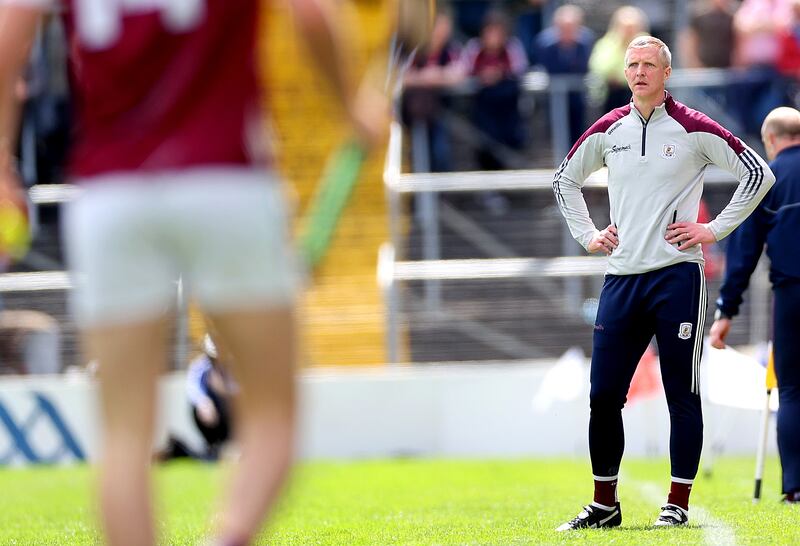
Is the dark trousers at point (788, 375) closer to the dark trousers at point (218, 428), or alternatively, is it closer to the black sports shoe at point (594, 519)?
the black sports shoe at point (594, 519)

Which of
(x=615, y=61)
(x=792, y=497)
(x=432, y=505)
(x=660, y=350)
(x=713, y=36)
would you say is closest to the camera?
(x=660, y=350)

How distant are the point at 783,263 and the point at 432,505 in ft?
8.34

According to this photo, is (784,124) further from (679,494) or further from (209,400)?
(209,400)

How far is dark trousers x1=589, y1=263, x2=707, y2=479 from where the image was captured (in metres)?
7.31

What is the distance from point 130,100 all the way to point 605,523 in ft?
13.6

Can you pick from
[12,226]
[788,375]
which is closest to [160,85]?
[12,226]

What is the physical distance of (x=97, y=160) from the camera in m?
4.00

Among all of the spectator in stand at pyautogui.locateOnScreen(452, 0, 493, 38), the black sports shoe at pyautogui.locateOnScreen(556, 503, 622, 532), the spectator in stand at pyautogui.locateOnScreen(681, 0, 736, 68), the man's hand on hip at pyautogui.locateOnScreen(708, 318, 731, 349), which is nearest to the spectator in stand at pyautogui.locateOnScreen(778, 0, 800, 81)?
the spectator in stand at pyautogui.locateOnScreen(681, 0, 736, 68)

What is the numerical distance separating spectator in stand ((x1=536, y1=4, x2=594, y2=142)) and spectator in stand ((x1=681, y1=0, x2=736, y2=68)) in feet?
4.18

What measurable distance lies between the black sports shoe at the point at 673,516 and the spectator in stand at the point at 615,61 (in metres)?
10.6

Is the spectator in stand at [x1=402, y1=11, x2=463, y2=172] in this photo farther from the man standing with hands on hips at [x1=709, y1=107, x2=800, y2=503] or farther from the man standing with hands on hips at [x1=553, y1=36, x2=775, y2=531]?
the man standing with hands on hips at [x1=553, y1=36, x2=775, y2=531]

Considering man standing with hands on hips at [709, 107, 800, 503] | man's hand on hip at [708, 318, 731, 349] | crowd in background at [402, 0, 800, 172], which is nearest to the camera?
man's hand on hip at [708, 318, 731, 349]

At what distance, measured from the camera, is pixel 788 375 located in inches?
361

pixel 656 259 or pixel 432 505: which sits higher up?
pixel 656 259
